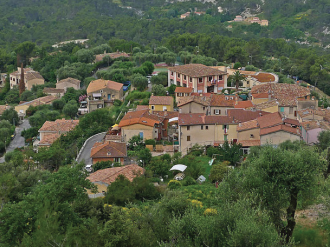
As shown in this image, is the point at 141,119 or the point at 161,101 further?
the point at 161,101

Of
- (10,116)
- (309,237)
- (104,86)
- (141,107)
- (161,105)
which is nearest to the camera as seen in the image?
(309,237)

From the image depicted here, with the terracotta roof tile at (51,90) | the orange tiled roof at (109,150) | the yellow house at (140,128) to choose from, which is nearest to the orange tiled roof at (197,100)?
the yellow house at (140,128)

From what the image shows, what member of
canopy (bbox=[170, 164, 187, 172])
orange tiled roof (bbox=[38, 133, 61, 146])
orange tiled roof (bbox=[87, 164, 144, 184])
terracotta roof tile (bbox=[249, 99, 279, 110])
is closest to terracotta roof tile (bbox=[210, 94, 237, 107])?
terracotta roof tile (bbox=[249, 99, 279, 110])

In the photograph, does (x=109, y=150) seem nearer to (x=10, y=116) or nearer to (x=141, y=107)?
(x=141, y=107)

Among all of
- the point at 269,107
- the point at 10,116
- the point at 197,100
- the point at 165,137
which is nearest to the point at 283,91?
the point at 269,107

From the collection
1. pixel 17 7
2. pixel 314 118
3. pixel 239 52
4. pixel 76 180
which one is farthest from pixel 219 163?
pixel 17 7

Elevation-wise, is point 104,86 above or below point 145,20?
below

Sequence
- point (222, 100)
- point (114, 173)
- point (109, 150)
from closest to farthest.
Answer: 1. point (114, 173)
2. point (109, 150)
3. point (222, 100)

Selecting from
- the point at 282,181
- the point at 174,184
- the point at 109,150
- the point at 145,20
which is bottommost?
the point at 174,184

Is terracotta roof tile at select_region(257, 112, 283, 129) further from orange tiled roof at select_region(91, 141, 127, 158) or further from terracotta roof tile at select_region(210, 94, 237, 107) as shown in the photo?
orange tiled roof at select_region(91, 141, 127, 158)
